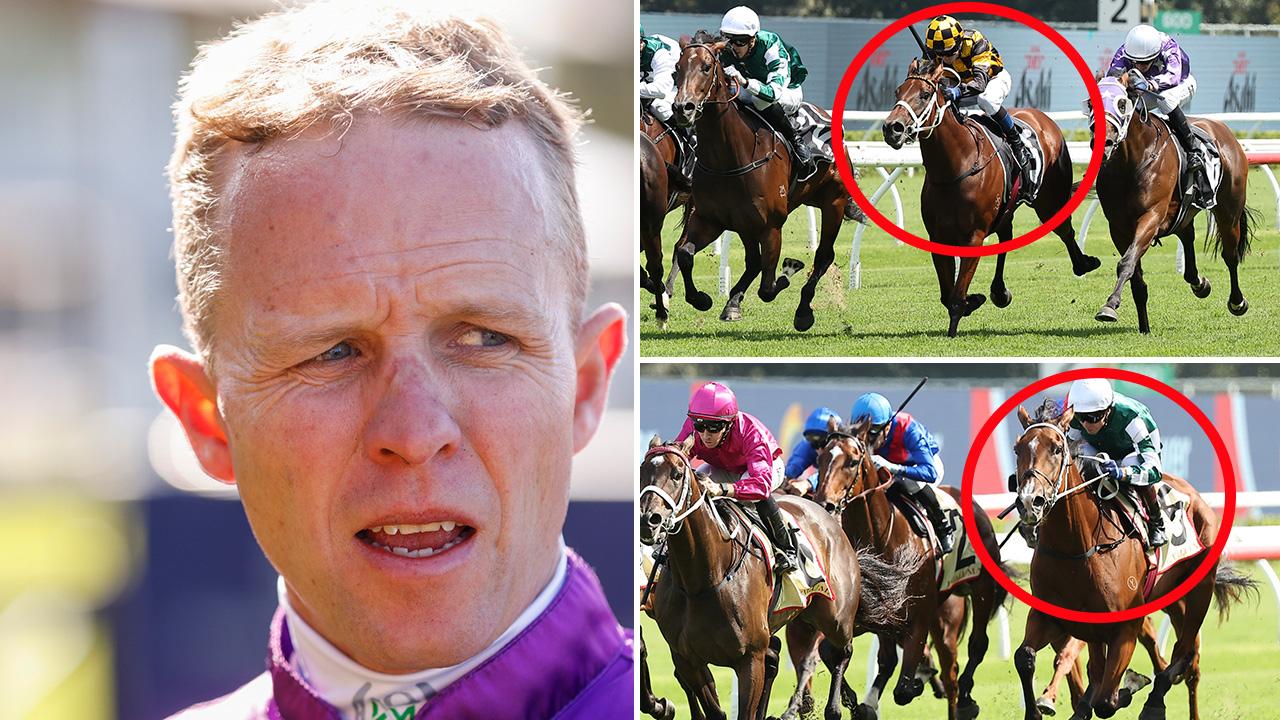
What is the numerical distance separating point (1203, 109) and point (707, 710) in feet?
8.25

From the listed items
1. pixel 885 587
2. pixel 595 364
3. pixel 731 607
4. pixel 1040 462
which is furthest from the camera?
pixel 885 587

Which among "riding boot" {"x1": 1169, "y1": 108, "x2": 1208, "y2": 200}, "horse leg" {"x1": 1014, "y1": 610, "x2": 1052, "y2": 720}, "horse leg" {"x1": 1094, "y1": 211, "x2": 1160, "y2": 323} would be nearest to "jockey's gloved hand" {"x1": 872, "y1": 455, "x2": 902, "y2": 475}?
"horse leg" {"x1": 1014, "y1": 610, "x2": 1052, "y2": 720}

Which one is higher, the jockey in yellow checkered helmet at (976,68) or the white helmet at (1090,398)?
the jockey in yellow checkered helmet at (976,68)

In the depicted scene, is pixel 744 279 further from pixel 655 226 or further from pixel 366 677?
pixel 366 677

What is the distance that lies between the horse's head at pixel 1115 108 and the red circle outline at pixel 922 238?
0.14ft

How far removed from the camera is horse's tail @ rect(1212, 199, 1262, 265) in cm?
450

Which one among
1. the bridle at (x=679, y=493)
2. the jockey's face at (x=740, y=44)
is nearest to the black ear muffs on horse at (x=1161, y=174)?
the jockey's face at (x=740, y=44)

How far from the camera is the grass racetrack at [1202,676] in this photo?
399 cm

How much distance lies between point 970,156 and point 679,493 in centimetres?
150

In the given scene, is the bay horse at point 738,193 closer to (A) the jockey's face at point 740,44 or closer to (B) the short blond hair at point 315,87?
(A) the jockey's face at point 740,44

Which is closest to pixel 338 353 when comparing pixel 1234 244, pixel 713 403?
pixel 713 403

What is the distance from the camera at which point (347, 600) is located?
221cm

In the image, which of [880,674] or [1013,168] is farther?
[1013,168]

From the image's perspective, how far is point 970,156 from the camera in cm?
424
